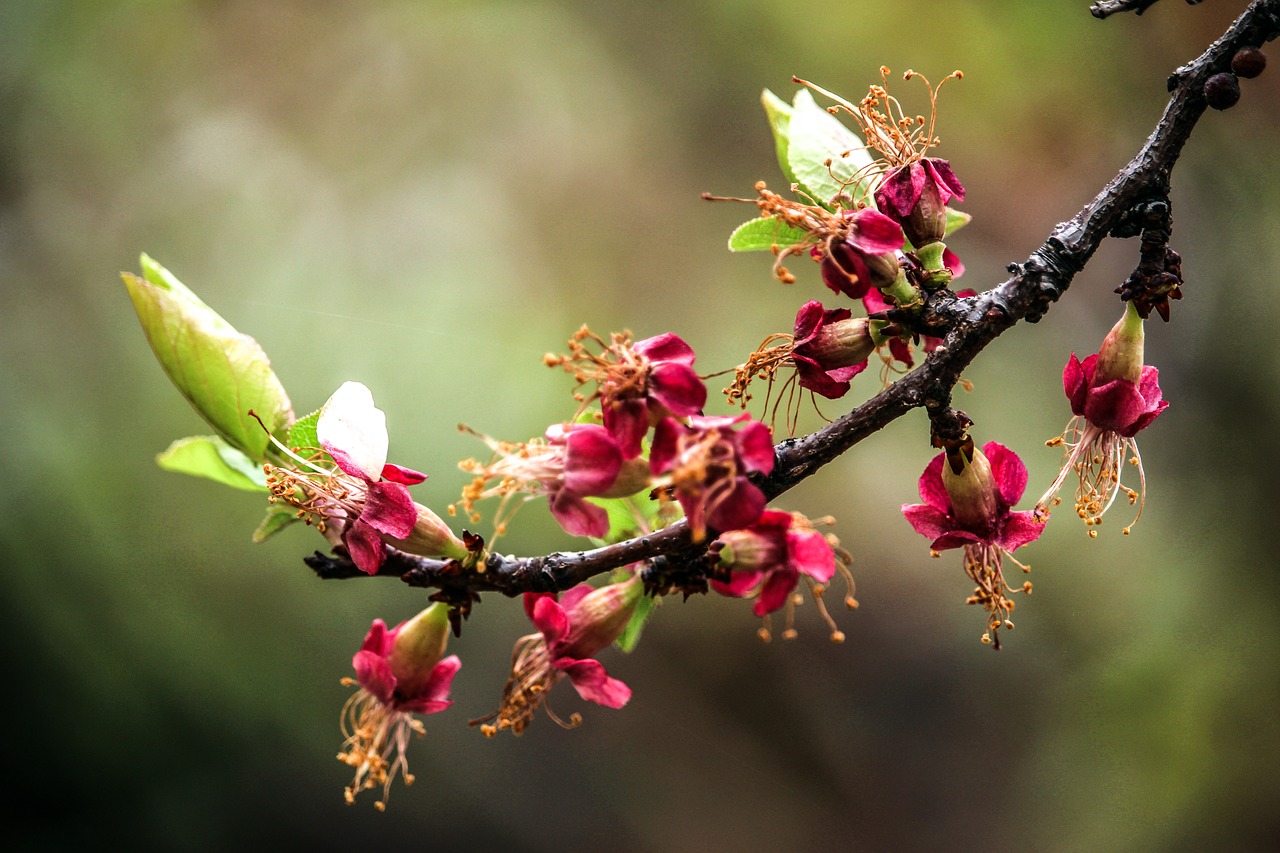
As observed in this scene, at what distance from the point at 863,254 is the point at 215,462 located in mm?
382

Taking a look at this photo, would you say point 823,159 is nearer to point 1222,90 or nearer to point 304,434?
point 1222,90

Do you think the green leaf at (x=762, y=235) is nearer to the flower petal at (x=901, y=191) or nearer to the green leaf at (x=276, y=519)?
the flower petal at (x=901, y=191)

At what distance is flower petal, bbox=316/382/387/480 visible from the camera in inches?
18.5

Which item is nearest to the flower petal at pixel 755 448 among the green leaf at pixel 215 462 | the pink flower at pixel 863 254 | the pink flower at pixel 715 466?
the pink flower at pixel 715 466

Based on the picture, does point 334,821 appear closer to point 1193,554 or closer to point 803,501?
point 803,501

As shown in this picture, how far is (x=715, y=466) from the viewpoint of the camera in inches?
15.3

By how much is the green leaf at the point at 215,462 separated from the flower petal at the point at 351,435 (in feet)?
0.33

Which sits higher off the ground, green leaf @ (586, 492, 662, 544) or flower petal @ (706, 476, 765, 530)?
green leaf @ (586, 492, 662, 544)

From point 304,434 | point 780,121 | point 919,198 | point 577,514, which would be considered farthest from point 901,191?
point 304,434

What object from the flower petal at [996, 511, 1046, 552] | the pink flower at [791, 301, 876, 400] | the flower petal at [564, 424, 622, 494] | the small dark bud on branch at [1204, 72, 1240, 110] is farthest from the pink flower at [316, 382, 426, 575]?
the small dark bud on branch at [1204, 72, 1240, 110]

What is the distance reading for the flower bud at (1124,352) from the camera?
475mm

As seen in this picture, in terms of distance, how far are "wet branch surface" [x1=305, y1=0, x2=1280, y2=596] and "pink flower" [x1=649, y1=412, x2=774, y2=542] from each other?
0.18ft

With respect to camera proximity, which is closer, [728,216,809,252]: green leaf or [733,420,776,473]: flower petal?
[733,420,776,473]: flower petal

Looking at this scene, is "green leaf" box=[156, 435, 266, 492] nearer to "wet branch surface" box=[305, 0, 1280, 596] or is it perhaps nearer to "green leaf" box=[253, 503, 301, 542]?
"green leaf" box=[253, 503, 301, 542]
